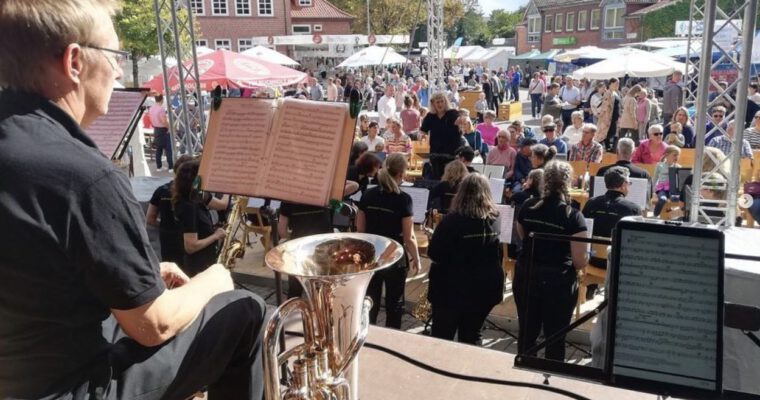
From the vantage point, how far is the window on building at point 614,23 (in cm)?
4319

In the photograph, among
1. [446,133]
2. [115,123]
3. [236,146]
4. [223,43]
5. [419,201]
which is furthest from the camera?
[223,43]

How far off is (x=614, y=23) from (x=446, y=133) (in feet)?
134

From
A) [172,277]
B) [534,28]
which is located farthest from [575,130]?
[534,28]

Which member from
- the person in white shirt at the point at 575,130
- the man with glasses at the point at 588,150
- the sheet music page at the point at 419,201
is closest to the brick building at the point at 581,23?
the person in white shirt at the point at 575,130

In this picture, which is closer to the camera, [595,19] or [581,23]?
[595,19]

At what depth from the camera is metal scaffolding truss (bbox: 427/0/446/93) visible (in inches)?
536

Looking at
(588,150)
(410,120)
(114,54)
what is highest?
(114,54)

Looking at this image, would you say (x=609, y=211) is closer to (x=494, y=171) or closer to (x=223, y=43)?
(x=494, y=171)

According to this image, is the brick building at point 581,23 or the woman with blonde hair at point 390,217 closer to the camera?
the woman with blonde hair at point 390,217

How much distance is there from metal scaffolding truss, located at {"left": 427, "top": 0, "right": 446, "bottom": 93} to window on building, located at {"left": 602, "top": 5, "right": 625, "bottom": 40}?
3406cm

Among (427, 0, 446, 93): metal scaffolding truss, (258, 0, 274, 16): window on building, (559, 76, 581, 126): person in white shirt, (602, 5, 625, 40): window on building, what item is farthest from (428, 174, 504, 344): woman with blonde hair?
(602, 5, 625, 40): window on building

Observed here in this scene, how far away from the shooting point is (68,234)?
136cm

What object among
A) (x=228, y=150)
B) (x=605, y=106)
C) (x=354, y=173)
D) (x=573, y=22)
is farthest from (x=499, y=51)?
(x=228, y=150)

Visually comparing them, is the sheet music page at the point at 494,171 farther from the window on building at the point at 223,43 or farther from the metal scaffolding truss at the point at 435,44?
the window on building at the point at 223,43
